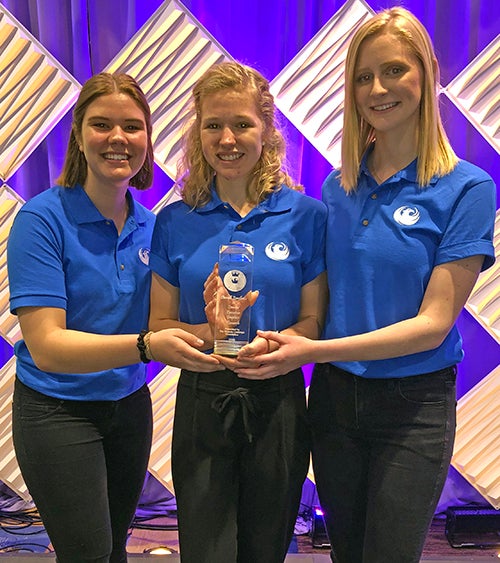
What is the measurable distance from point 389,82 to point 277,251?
18.0 inches

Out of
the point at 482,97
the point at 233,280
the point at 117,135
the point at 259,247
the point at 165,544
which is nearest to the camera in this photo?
the point at 233,280

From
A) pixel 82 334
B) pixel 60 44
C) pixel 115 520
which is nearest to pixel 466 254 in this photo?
pixel 82 334

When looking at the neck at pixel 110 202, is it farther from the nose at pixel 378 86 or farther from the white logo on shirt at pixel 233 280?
the nose at pixel 378 86

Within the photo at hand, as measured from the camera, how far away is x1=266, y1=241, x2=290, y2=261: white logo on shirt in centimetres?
148

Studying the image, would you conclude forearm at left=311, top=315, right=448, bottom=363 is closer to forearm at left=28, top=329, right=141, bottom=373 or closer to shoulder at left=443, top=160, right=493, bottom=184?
shoulder at left=443, top=160, right=493, bottom=184

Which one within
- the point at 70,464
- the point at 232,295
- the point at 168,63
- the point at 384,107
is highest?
the point at 168,63

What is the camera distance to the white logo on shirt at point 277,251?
148 centimetres

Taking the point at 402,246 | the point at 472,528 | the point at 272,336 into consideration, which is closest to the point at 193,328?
the point at 272,336

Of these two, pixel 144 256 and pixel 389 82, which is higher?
pixel 389 82

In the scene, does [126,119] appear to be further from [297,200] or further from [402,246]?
[402,246]

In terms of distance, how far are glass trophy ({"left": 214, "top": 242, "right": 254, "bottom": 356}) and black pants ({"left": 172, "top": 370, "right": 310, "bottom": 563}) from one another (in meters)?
0.11

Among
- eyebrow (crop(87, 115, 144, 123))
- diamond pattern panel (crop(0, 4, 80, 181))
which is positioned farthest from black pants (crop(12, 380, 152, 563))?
diamond pattern panel (crop(0, 4, 80, 181))

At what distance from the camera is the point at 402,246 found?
4.66 ft

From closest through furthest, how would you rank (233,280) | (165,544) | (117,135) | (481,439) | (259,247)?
1. (233,280)
2. (259,247)
3. (117,135)
4. (165,544)
5. (481,439)
